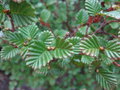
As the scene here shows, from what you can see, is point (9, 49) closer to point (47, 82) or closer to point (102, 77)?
point (102, 77)

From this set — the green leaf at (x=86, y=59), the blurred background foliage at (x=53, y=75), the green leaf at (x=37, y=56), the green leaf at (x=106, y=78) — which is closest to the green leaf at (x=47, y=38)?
the green leaf at (x=37, y=56)

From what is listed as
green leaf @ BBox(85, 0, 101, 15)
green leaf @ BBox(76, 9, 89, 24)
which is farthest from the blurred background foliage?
green leaf @ BBox(85, 0, 101, 15)

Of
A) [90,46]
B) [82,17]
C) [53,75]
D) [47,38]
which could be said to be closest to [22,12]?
[47,38]

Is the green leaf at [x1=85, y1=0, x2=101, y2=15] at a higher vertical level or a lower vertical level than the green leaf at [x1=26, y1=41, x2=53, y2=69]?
higher

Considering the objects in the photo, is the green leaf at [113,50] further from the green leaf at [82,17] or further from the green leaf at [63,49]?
the green leaf at [82,17]

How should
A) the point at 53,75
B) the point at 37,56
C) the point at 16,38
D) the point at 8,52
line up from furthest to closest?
the point at 53,75 < the point at 8,52 < the point at 16,38 < the point at 37,56

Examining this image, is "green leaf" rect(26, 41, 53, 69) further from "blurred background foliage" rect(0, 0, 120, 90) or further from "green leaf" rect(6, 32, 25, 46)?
"blurred background foliage" rect(0, 0, 120, 90)

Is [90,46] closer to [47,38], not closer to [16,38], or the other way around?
[47,38]
